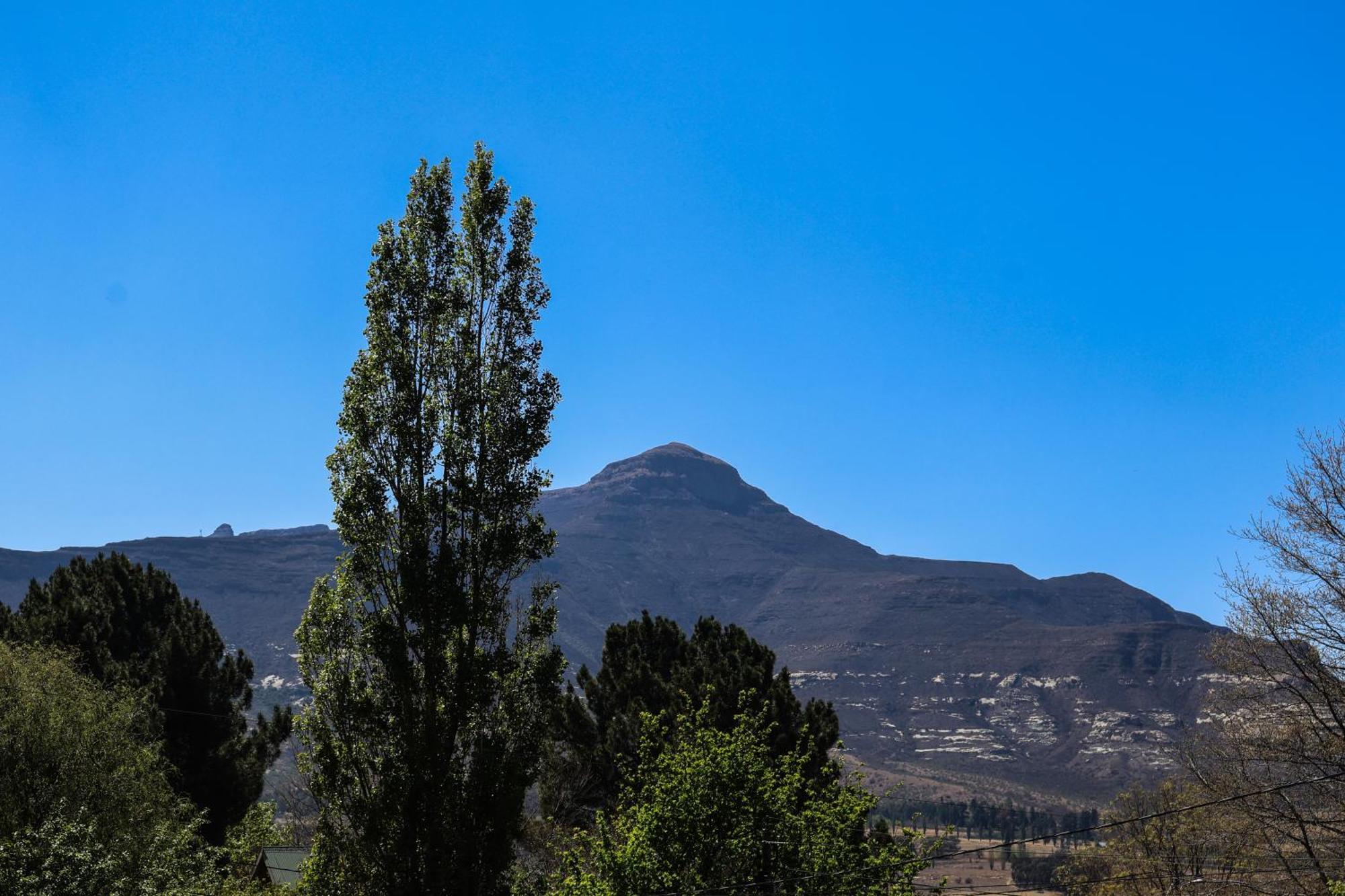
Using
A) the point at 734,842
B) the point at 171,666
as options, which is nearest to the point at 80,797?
the point at 171,666

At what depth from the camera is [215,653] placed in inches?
1720

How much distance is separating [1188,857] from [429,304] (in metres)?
33.4

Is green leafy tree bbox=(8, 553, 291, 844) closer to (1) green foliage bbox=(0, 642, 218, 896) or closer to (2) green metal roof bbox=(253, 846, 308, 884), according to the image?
(2) green metal roof bbox=(253, 846, 308, 884)

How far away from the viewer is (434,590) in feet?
70.5

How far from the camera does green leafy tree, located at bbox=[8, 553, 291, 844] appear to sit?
39.8 m

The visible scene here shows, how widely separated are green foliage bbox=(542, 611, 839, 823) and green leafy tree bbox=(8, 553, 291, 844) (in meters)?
10.1

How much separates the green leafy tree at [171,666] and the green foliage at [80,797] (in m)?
4.85

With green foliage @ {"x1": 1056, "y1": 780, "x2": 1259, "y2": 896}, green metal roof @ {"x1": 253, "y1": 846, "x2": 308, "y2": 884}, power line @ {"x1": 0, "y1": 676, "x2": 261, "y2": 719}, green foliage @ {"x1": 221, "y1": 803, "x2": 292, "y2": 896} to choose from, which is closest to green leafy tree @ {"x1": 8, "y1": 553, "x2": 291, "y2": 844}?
power line @ {"x1": 0, "y1": 676, "x2": 261, "y2": 719}

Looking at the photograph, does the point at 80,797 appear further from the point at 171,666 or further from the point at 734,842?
the point at 734,842

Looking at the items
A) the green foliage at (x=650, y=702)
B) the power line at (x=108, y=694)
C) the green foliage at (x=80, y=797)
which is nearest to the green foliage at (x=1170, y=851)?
the green foliage at (x=650, y=702)

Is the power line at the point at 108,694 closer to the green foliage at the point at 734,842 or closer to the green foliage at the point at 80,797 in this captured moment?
the green foliage at the point at 80,797

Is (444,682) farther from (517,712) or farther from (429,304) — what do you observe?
(429,304)

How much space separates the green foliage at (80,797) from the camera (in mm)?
23906

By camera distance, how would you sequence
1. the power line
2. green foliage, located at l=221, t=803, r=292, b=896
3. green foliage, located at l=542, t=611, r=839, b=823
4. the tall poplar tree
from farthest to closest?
green foliage, located at l=542, t=611, r=839, b=823 < green foliage, located at l=221, t=803, r=292, b=896 < the power line < the tall poplar tree
